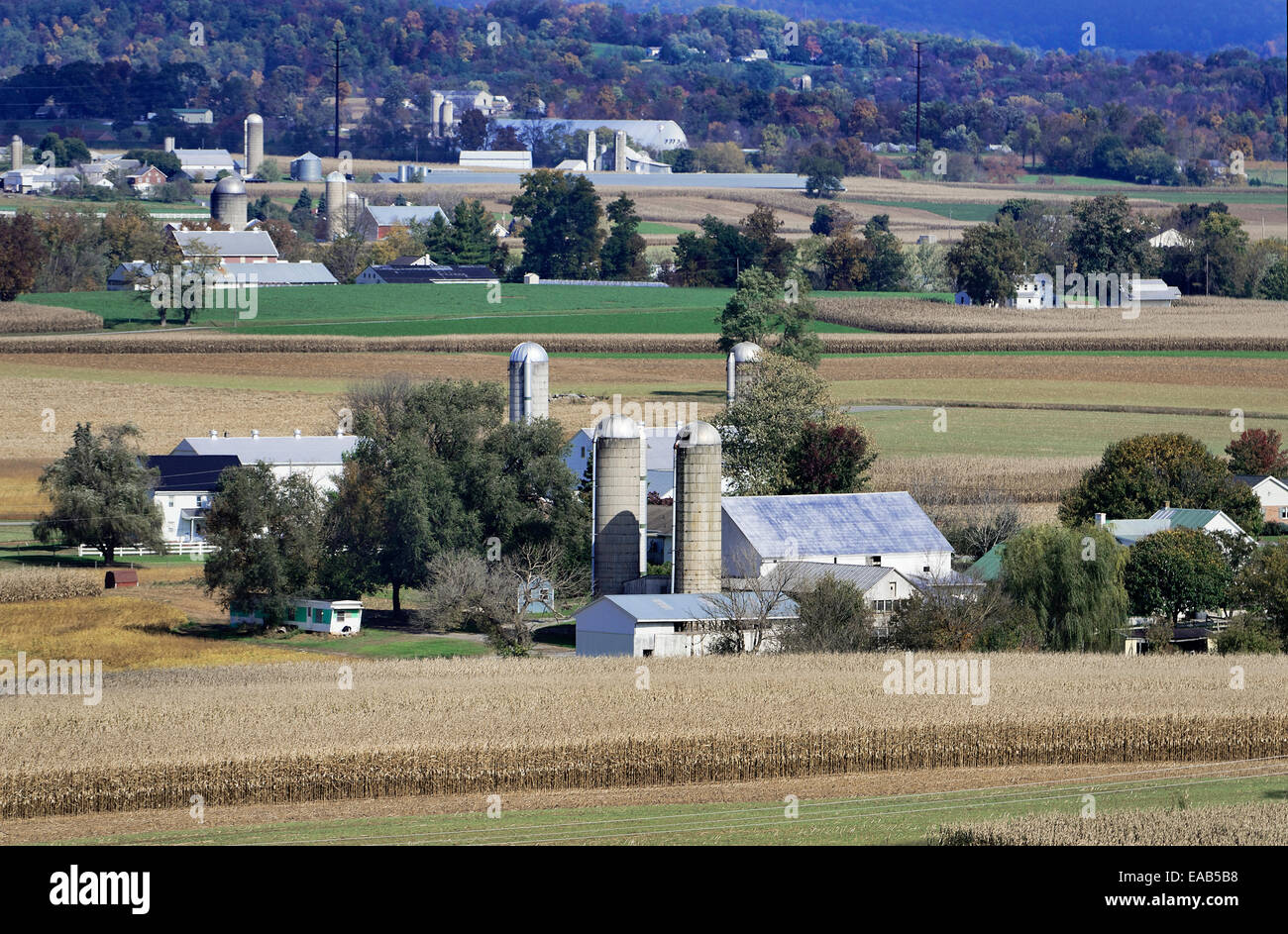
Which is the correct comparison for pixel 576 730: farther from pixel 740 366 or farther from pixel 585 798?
pixel 740 366

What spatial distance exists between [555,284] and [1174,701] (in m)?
115

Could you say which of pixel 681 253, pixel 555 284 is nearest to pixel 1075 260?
pixel 681 253

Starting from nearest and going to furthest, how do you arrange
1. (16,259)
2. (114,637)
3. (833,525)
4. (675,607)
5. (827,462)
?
(675,607) → (114,637) → (833,525) → (827,462) → (16,259)

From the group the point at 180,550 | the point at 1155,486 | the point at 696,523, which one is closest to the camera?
the point at 696,523

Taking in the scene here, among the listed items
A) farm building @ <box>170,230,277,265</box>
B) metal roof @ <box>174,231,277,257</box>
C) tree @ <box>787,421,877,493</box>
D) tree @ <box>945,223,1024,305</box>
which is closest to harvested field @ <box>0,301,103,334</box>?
farm building @ <box>170,230,277,265</box>

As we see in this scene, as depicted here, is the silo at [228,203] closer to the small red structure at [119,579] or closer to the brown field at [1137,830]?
the small red structure at [119,579]

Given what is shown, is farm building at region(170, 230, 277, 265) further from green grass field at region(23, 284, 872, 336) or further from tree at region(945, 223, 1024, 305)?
tree at region(945, 223, 1024, 305)

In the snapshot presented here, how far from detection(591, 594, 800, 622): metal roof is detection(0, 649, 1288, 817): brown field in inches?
186

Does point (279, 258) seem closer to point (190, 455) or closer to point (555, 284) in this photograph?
point (555, 284)

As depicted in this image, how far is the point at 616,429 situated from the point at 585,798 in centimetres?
2370

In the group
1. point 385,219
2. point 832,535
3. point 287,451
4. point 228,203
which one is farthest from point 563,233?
point 832,535

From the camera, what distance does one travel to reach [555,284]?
155 meters

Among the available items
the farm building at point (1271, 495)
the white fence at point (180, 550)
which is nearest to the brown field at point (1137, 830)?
the farm building at point (1271, 495)

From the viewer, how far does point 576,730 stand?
3988 cm
